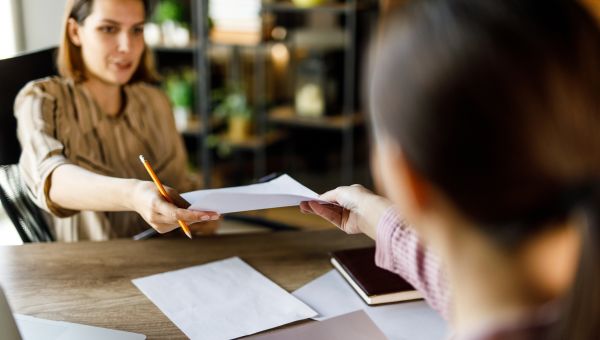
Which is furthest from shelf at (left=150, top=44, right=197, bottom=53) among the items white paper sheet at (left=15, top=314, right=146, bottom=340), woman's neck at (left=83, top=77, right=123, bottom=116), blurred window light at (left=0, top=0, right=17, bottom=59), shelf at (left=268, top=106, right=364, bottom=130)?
white paper sheet at (left=15, top=314, right=146, bottom=340)

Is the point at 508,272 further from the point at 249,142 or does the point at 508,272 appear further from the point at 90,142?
the point at 249,142

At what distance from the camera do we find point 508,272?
0.54 m

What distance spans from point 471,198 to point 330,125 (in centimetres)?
329

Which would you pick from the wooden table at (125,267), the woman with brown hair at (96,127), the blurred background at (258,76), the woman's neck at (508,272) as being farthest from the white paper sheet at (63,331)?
the blurred background at (258,76)

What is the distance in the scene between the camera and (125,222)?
169 cm

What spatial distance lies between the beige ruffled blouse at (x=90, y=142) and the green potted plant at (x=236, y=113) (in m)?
2.06

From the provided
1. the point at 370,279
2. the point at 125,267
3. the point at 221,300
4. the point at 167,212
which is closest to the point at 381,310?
the point at 370,279

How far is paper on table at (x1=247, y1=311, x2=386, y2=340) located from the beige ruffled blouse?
2.19 feet

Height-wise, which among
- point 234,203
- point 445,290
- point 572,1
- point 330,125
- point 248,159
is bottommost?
point 248,159

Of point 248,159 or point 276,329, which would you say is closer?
point 276,329

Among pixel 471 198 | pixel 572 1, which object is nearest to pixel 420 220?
pixel 471 198

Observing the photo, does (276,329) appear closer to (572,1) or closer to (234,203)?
(234,203)

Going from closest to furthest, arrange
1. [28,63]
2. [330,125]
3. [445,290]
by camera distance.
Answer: [445,290], [28,63], [330,125]

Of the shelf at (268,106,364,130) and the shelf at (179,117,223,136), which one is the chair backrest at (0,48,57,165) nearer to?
the shelf at (179,117,223,136)
